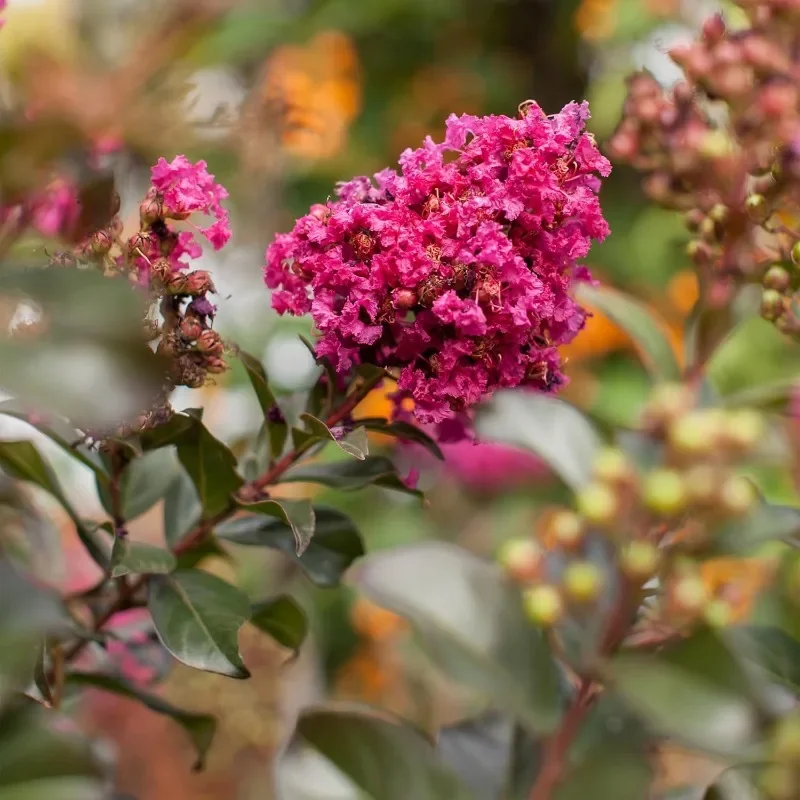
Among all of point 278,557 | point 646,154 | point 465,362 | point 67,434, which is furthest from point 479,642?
point 278,557

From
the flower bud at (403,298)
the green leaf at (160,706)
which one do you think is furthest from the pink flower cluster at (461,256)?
the green leaf at (160,706)

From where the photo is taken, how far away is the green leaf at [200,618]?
0.42 meters

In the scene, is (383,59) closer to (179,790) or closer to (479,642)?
(179,790)

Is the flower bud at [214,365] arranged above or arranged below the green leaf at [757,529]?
above

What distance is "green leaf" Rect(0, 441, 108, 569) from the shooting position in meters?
0.47

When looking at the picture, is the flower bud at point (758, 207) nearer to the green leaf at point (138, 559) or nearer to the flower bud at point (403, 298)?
the flower bud at point (403, 298)

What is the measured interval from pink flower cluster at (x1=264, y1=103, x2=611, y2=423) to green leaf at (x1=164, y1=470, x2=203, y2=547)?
0.16 meters

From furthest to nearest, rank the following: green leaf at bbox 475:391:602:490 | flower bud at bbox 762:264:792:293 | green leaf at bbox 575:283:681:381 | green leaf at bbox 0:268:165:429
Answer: green leaf at bbox 575:283:681:381 < flower bud at bbox 762:264:792:293 < green leaf at bbox 475:391:602:490 < green leaf at bbox 0:268:165:429

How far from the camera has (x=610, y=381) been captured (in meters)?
1.68

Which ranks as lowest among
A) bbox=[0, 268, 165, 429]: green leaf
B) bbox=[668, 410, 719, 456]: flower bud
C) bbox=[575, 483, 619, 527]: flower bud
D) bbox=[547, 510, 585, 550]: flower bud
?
bbox=[547, 510, 585, 550]: flower bud

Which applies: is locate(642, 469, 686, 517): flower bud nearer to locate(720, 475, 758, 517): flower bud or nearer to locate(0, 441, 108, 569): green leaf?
locate(720, 475, 758, 517): flower bud

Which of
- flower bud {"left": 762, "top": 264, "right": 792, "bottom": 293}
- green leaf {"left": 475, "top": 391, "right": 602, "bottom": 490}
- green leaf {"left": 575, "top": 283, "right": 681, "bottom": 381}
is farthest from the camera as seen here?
green leaf {"left": 575, "top": 283, "right": 681, "bottom": 381}

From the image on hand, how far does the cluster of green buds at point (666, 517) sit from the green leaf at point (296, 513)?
9 centimetres

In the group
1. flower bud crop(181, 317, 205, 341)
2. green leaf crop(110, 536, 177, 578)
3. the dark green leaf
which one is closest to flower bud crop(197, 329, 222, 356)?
flower bud crop(181, 317, 205, 341)
